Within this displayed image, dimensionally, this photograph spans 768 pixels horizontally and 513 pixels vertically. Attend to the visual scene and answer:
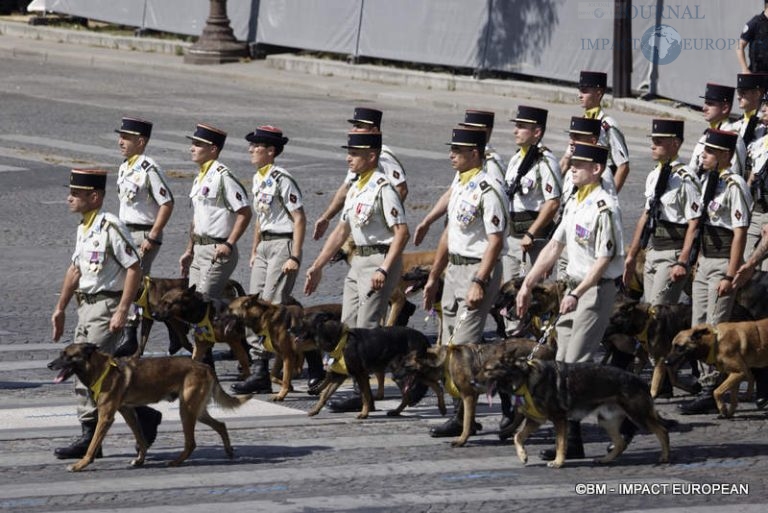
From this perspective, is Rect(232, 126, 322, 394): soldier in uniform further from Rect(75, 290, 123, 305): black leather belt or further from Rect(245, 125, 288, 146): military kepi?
Rect(75, 290, 123, 305): black leather belt

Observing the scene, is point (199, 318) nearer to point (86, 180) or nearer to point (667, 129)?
point (86, 180)

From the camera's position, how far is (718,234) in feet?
42.9

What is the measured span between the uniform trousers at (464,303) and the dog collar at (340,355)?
31.4 inches

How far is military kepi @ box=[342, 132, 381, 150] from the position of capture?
13055mm

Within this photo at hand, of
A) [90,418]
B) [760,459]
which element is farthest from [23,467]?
[760,459]

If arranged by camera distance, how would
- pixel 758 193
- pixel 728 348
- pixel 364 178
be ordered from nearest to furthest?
1. pixel 728 348
2. pixel 364 178
3. pixel 758 193

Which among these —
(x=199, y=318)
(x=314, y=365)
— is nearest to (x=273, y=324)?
(x=314, y=365)

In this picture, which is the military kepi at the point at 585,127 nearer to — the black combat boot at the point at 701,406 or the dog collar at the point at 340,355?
the black combat boot at the point at 701,406

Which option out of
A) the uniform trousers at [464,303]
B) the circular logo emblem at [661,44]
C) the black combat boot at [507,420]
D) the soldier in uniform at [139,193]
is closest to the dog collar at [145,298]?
the soldier in uniform at [139,193]

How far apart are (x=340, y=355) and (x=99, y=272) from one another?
1.97 metres

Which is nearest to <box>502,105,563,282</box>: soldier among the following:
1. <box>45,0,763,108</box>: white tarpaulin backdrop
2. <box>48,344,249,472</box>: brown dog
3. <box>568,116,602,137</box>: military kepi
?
<box>568,116,602,137</box>: military kepi

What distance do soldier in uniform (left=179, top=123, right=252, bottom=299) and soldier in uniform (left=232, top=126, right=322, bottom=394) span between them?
18 cm

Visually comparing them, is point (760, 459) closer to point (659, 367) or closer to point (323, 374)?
point (659, 367)

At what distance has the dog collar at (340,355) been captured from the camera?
1240 cm
